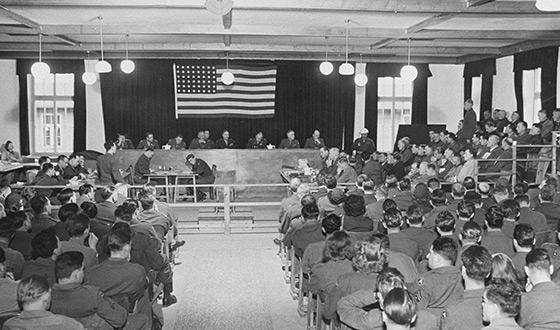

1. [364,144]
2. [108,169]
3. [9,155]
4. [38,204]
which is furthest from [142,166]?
[38,204]

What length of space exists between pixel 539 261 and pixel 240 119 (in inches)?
574

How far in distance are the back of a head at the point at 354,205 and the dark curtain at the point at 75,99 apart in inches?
506

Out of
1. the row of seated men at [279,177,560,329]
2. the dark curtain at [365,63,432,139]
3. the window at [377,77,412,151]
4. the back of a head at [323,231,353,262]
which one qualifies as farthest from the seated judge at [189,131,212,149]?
the back of a head at [323,231,353,262]

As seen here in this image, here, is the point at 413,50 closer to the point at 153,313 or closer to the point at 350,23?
the point at 350,23

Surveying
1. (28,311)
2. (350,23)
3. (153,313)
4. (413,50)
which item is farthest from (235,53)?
(28,311)

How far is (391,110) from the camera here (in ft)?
62.0

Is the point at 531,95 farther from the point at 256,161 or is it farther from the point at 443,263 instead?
the point at 443,263

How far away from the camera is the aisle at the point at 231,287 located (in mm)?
6113

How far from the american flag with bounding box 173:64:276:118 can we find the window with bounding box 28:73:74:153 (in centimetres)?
333

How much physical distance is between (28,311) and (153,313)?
1809mm

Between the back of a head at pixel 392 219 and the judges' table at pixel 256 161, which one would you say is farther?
the judges' table at pixel 256 161

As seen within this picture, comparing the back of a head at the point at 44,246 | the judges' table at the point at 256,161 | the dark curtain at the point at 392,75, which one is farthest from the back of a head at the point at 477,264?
the dark curtain at the point at 392,75

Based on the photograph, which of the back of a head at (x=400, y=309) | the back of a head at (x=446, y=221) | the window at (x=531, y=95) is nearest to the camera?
the back of a head at (x=400, y=309)

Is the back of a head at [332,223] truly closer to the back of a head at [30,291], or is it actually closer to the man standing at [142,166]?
the back of a head at [30,291]
